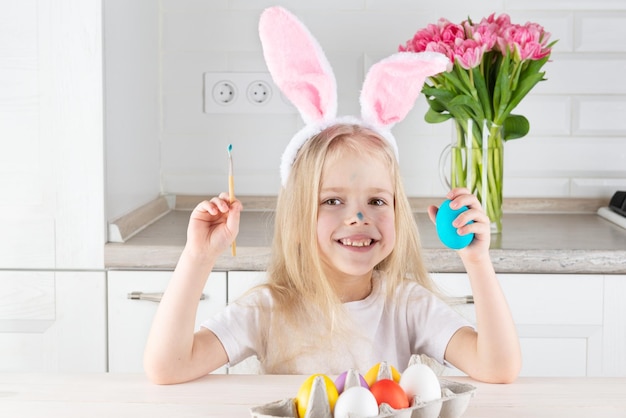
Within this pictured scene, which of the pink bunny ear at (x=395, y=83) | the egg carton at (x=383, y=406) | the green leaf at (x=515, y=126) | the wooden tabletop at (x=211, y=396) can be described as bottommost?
the wooden tabletop at (x=211, y=396)

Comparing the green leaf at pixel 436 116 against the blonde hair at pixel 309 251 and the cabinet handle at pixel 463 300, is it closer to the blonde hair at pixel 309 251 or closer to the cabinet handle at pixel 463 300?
the cabinet handle at pixel 463 300

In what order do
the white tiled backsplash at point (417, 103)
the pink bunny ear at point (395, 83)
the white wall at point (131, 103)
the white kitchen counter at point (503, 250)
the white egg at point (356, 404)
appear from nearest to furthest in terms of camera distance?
the white egg at point (356, 404) → the pink bunny ear at point (395, 83) → the white kitchen counter at point (503, 250) → the white wall at point (131, 103) → the white tiled backsplash at point (417, 103)

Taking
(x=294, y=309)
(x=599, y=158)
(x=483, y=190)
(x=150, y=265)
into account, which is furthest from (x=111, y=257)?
(x=599, y=158)

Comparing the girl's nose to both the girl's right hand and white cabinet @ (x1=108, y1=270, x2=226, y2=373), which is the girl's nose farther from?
white cabinet @ (x1=108, y1=270, x2=226, y2=373)

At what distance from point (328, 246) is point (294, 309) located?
131mm

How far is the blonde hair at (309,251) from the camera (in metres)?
1.35

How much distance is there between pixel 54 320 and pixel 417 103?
1.04 m

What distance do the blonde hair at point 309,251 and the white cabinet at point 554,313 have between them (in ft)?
1.57

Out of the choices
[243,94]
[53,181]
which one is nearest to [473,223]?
[53,181]

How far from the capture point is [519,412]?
1.00 m

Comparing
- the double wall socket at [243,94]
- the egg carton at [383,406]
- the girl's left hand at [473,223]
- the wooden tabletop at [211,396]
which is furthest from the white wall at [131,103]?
the egg carton at [383,406]

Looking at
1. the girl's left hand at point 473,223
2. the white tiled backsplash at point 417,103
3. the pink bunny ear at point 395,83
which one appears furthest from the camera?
the white tiled backsplash at point 417,103

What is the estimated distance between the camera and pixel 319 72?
1.29 meters

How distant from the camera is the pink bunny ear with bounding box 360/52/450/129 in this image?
1275mm
